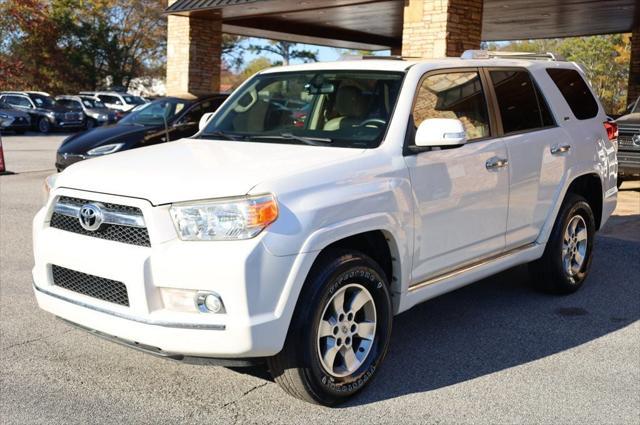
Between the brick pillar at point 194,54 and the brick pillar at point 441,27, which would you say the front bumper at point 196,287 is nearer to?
the brick pillar at point 441,27

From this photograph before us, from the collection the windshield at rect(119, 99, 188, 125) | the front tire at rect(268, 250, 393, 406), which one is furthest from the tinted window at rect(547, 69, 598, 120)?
the windshield at rect(119, 99, 188, 125)

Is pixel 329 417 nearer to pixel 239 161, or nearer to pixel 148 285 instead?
pixel 148 285

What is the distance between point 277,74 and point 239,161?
1677mm

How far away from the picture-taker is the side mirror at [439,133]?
4.42 metres

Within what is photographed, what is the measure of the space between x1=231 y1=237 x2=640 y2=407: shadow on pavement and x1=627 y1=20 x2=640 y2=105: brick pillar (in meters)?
13.9

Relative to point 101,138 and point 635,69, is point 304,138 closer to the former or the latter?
point 101,138

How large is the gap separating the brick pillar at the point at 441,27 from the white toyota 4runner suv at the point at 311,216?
6959 millimetres

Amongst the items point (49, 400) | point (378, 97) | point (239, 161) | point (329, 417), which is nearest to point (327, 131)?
point (378, 97)

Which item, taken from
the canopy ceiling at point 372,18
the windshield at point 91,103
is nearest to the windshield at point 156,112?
the canopy ceiling at point 372,18

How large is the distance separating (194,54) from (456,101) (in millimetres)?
15176

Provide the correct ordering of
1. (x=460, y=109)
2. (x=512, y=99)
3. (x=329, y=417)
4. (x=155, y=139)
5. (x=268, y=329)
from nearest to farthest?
(x=268, y=329) < (x=329, y=417) < (x=460, y=109) < (x=512, y=99) < (x=155, y=139)

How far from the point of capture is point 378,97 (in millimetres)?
4812

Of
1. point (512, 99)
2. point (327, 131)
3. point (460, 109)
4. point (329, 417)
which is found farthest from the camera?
point (512, 99)

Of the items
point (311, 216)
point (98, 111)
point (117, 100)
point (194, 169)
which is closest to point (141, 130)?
point (194, 169)
